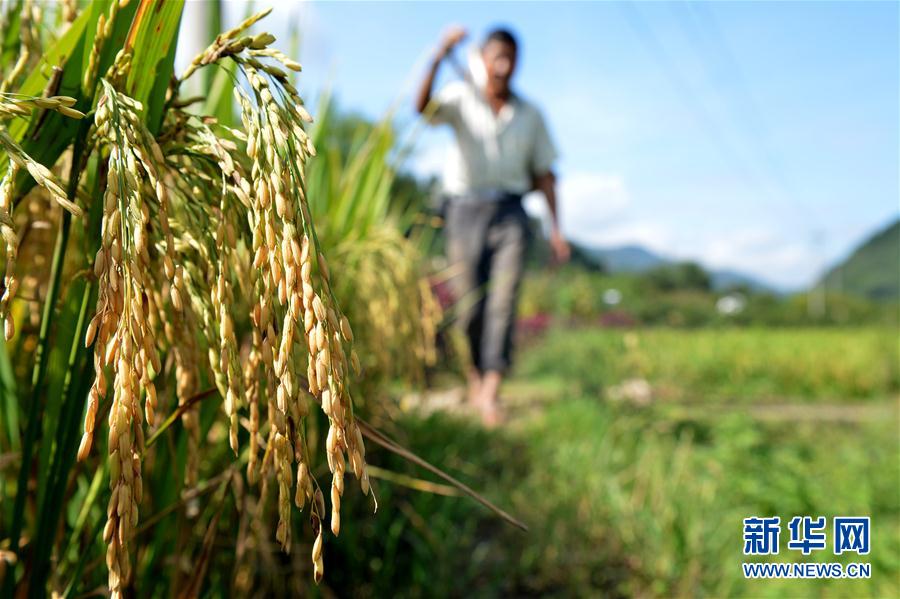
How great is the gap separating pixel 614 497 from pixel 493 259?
2.03m

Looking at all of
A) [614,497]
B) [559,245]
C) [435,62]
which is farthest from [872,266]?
[614,497]

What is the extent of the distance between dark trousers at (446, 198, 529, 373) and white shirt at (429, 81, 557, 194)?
12 centimetres

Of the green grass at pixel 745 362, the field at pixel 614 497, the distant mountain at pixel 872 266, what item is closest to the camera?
the field at pixel 614 497

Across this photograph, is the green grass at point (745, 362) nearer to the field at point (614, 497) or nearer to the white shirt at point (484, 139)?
the field at point (614, 497)

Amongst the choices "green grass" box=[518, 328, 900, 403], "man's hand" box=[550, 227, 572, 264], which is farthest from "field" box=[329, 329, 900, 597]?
"green grass" box=[518, 328, 900, 403]

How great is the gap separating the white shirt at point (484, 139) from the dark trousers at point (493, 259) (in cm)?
12

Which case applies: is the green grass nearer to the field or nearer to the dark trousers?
the field

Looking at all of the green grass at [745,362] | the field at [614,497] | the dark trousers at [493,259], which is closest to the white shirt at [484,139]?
the dark trousers at [493,259]

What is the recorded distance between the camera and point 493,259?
4523mm

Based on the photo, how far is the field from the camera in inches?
89.6

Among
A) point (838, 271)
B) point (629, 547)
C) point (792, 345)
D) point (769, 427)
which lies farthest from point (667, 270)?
point (838, 271)

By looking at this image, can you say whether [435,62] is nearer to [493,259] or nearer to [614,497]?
[493,259]

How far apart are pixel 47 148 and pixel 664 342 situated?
9983mm

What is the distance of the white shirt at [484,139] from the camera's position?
444 cm
